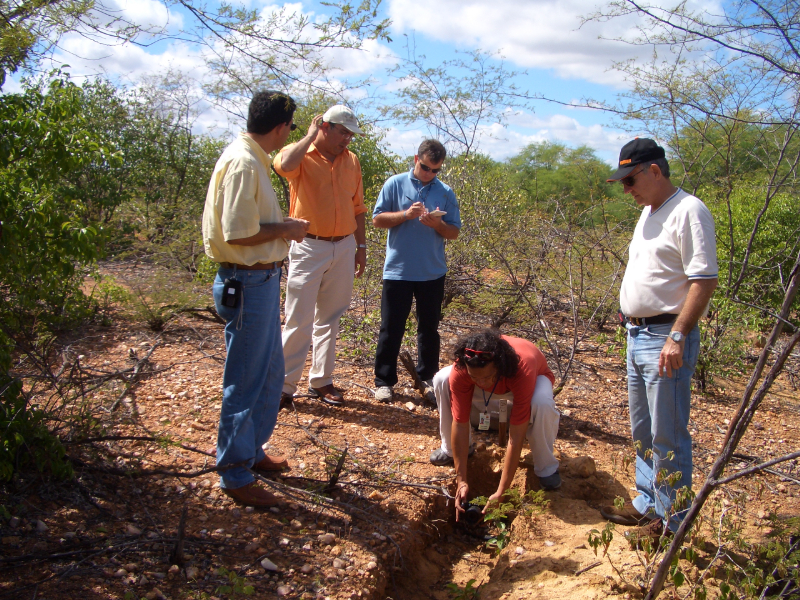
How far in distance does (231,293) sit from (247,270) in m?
0.15

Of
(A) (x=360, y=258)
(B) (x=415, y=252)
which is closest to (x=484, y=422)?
(B) (x=415, y=252)

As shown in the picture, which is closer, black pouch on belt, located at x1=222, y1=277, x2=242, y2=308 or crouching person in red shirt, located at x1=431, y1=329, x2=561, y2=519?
black pouch on belt, located at x1=222, y1=277, x2=242, y2=308

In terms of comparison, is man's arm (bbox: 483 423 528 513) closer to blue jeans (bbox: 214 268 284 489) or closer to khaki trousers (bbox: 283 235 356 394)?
blue jeans (bbox: 214 268 284 489)

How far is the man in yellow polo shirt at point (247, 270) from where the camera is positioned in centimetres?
273

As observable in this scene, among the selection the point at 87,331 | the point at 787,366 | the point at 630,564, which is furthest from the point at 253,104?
the point at 787,366

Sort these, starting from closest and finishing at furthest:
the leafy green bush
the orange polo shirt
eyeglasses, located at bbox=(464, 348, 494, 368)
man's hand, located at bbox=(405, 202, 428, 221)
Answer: the leafy green bush
eyeglasses, located at bbox=(464, 348, 494, 368)
the orange polo shirt
man's hand, located at bbox=(405, 202, 428, 221)

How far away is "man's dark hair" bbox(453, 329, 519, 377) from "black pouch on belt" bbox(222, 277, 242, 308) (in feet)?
3.73

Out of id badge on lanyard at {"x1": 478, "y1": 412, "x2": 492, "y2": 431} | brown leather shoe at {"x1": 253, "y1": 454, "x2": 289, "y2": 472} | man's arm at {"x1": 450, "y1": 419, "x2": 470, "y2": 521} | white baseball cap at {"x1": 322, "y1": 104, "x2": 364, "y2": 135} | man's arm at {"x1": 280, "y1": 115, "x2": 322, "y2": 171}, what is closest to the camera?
brown leather shoe at {"x1": 253, "y1": 454, "x2": 289, "y2": 472}

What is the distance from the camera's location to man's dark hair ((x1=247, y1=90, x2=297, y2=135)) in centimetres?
288

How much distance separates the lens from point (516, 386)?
→ 320 centimetres

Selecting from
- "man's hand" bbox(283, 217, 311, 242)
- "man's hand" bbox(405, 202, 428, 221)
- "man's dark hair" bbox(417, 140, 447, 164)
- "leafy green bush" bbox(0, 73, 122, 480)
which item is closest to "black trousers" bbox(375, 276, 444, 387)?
"man's hand" bbox(405, 202, 428, 221)

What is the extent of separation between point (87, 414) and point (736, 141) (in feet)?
17.1

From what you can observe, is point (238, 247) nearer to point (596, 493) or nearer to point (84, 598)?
point (84, 598)

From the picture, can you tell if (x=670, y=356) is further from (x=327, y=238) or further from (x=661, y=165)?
(x=327, y=238)
